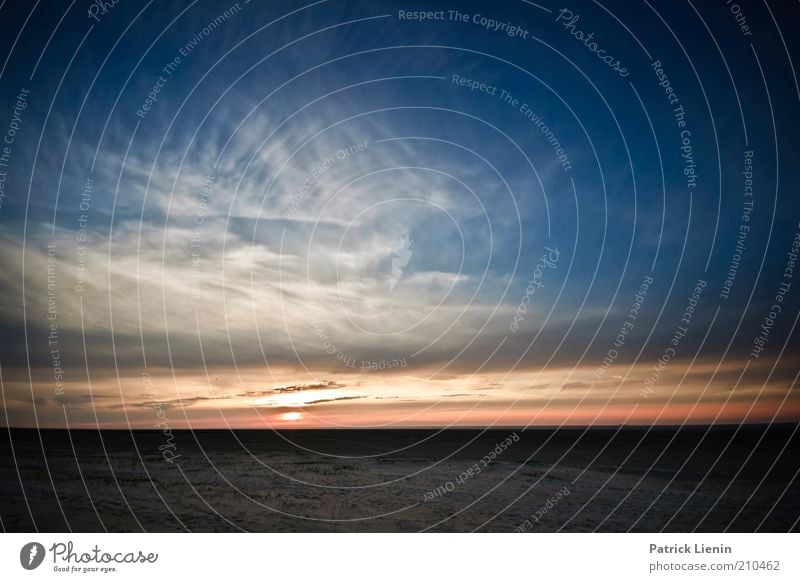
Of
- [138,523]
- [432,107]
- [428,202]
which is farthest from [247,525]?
[432,107]

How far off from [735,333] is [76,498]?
98.6 ft

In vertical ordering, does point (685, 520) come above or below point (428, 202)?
below

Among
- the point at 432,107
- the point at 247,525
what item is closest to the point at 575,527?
the point at 247,525

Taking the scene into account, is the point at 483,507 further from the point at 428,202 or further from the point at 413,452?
the point at 413,452

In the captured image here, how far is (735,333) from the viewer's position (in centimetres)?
2038

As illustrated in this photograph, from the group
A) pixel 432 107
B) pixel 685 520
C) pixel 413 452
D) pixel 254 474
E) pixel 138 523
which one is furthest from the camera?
pixel 413 452

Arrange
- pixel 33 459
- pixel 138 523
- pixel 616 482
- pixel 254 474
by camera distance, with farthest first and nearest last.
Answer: pixel 33 459
pixel 254 474
pixel 616 482
pixel 138 523

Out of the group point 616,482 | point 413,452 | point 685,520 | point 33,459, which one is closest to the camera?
point 685,520

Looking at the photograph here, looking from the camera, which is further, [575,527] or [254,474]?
[254,474]

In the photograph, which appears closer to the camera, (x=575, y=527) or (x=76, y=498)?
(x=575, y=527)

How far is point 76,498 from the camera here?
2738cm

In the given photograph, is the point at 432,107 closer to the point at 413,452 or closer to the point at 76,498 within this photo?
the point at 76,498
